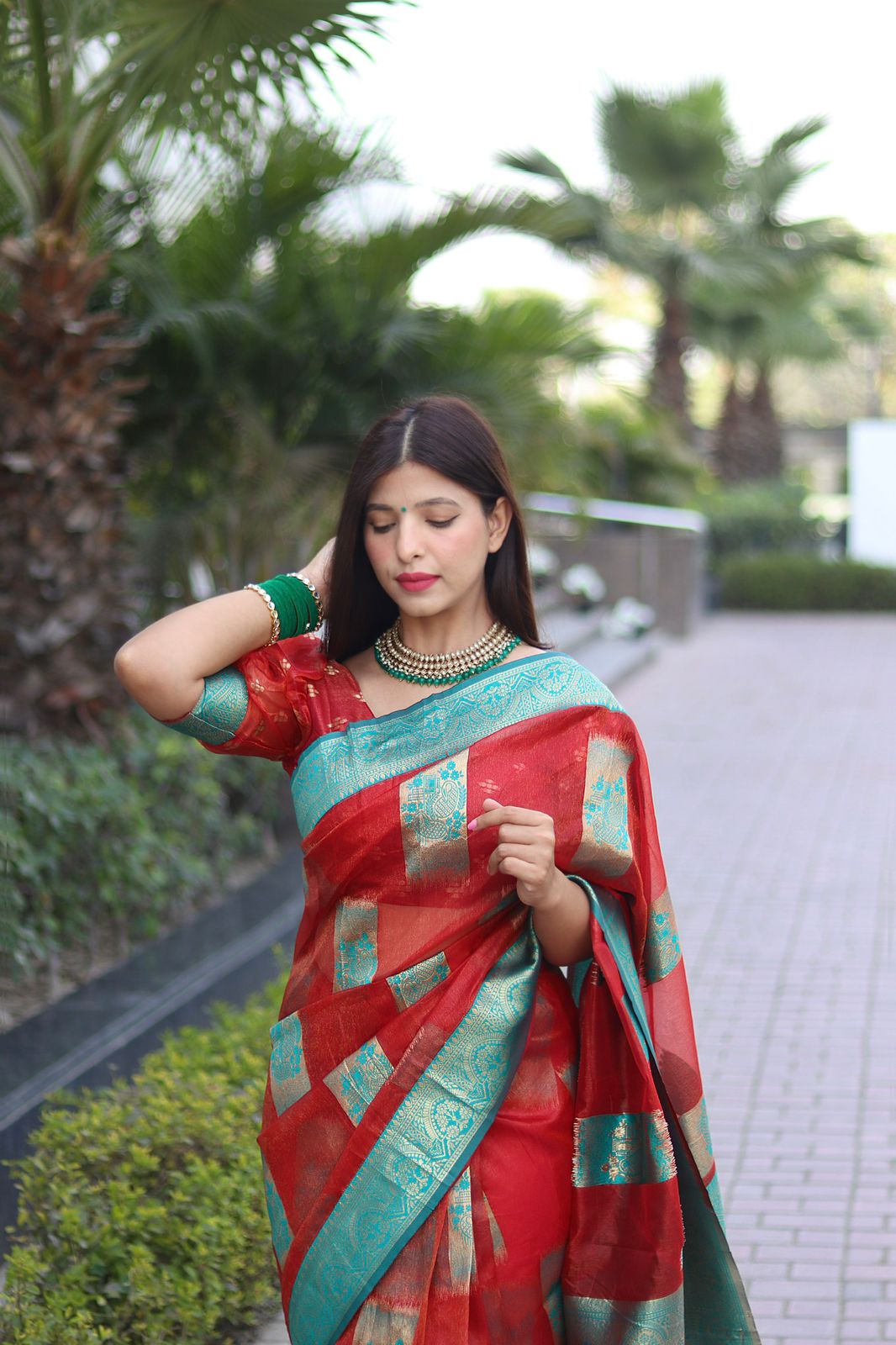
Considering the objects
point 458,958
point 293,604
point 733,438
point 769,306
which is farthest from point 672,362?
point 458,958

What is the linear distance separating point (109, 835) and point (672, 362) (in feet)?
55.4

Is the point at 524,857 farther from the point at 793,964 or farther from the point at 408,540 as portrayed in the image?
the point at 793,964

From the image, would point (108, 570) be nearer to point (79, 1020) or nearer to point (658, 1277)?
point (79, 1020)

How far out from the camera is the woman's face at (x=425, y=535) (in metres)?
2.12

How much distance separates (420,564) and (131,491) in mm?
6046

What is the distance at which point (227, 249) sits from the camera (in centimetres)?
725

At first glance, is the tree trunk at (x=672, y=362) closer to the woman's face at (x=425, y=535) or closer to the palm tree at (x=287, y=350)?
the palm tree at (x=287, y=350)

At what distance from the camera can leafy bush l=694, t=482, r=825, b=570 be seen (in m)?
21.0

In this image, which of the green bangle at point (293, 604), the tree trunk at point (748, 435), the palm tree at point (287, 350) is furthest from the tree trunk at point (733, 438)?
the green bangle at point (293, 604)

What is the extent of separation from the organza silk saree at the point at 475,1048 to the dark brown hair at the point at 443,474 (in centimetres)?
11

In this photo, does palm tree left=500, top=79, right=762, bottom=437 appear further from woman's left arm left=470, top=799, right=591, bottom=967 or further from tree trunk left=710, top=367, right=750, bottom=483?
woman's left arm left=470, top=799, right=591, bottom=967

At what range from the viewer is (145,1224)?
3189 mm

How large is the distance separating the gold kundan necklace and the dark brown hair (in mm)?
36

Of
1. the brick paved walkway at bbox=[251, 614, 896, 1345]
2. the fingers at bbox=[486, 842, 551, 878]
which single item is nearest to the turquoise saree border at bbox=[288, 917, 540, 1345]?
the fingers at bbox=[486, 842, 551, 878]
